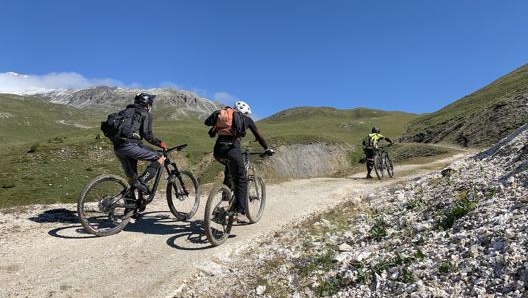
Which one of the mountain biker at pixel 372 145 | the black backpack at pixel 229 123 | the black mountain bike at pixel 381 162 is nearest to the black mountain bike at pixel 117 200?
the black backpack at pixel 229 123

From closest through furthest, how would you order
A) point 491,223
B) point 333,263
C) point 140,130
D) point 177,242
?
point 491,223 → point 333,263 → point 177,242 → point 140,130

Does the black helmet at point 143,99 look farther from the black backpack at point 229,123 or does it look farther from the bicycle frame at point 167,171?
the black backpack at point 229,123

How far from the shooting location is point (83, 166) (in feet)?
145

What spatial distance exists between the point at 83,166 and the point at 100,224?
3421 centimetres

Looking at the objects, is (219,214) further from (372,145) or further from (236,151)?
(372,145)

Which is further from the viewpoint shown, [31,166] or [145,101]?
[31,166]

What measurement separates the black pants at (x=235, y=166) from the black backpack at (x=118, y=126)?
2474 mm

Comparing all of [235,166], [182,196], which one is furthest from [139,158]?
[235,166]

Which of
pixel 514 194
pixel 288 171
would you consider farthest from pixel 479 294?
pixel 288 171

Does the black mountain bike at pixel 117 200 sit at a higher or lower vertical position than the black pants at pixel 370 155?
lower

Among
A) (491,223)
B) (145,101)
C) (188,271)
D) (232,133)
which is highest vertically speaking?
(145,101)

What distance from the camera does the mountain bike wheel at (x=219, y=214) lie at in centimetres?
1119

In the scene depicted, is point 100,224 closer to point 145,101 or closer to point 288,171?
point 145,101

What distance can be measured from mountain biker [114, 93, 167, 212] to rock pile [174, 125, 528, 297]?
3.81 meters
